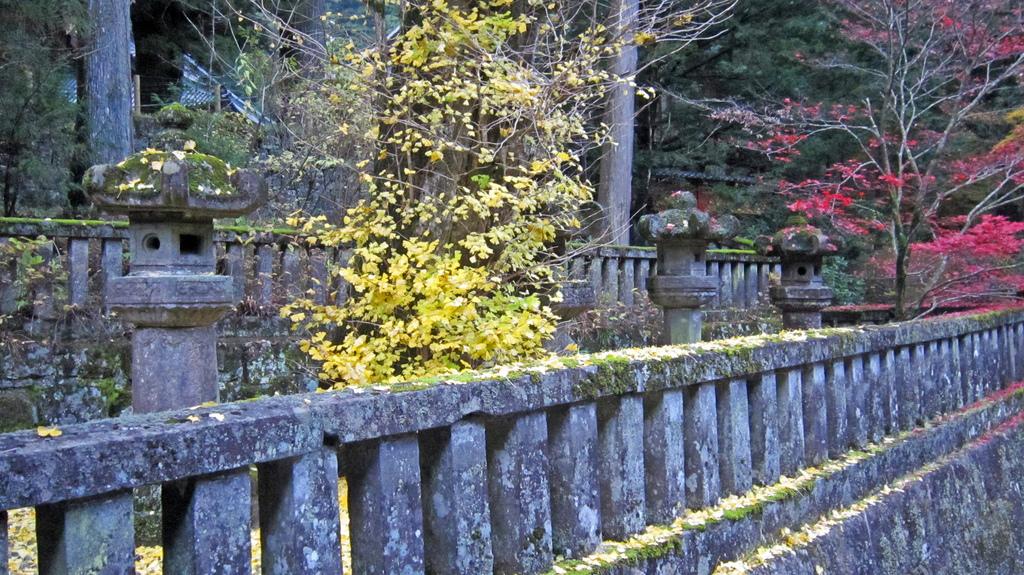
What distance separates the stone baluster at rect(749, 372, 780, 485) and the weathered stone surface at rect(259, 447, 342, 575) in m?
2.45

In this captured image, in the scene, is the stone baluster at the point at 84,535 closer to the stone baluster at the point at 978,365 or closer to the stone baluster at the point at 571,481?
the stone baluster at the point at 571,481

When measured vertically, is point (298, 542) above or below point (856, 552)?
above

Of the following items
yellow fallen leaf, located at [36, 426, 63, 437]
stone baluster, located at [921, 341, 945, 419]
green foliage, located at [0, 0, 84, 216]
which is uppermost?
green foliage, located at [0, 0, 84, 216]

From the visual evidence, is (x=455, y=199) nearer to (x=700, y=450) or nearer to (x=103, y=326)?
(x=700, y=450)

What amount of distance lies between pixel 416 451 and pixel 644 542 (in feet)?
3.90

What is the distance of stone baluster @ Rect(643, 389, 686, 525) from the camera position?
3234 mm

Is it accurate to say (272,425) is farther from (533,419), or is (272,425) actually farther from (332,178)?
(332,178)

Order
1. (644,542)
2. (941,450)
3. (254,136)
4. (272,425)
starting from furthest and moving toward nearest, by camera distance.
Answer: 1. (254,136)
2. (941,450)
3. (644,542)
4. (272,425)

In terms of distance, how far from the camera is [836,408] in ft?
14.9

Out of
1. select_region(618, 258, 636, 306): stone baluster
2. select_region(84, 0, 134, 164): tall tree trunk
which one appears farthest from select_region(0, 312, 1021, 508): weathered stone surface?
select_region(84, 0, 134, 164): tall tree trunk

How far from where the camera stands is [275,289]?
6961mm

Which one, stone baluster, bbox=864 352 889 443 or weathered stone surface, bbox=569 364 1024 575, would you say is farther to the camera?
stone baluster, bbox=864 352 889 443

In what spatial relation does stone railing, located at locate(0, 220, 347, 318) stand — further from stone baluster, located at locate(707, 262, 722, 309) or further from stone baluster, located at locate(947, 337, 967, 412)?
stone baluster, located at locate(707, 262, 722, 309)

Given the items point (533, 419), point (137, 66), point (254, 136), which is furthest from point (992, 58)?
point (137, 66)
